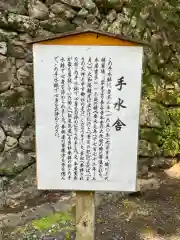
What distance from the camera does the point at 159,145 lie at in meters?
5.54

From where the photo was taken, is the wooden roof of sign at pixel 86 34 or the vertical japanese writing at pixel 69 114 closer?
the wooden roof of sign at pixel 86 34

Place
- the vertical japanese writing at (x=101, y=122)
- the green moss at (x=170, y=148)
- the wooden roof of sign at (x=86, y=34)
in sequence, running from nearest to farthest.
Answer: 1. the wooden roof of sign at (x=86, y=34)
2. the vertical japanese writing at (x=101, y=122)
3. the green moss at (x=170, y=148)

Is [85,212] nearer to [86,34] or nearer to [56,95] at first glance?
[56,95]

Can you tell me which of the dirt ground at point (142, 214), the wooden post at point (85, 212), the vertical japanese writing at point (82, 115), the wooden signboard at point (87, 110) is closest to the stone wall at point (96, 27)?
the dirt ground at point (142, 214)

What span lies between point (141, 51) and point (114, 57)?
0.63ft

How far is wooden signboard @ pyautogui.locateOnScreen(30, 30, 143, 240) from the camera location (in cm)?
232

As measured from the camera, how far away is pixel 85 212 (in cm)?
267

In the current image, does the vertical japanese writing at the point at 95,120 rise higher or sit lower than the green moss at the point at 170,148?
higher

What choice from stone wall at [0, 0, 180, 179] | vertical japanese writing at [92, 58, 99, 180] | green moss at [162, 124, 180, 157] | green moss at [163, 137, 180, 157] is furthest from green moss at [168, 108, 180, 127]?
vertical japanese writing at [92, 58, 99, 180]

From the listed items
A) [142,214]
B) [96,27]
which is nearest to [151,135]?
[142,214]

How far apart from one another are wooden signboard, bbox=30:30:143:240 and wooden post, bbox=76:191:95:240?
0.47 feet

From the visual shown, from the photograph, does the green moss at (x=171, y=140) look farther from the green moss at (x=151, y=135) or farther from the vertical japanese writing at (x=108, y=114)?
the vertical japanese writing at (x=108, y=114)

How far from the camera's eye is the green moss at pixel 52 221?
3.72 m

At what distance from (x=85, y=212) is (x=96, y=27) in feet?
10.8
